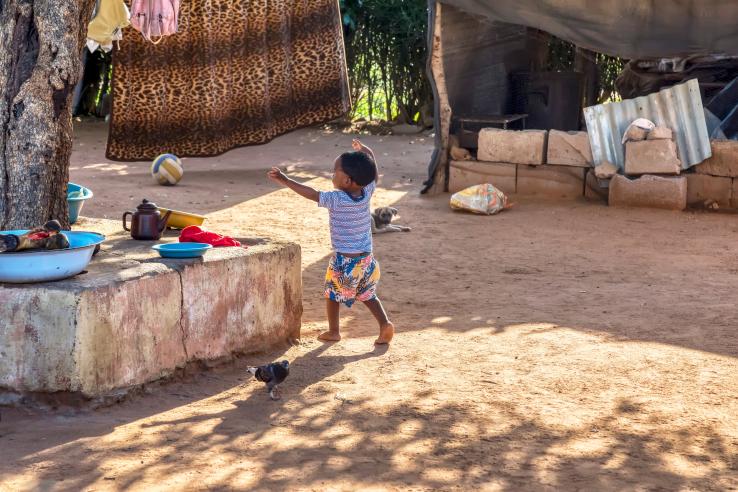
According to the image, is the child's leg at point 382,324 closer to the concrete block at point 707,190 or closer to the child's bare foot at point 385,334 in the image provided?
the child's bare foot at point 385,334

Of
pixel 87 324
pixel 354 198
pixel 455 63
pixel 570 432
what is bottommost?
pixel 570 432

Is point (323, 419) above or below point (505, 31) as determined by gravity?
below

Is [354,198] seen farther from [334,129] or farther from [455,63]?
[334,129]

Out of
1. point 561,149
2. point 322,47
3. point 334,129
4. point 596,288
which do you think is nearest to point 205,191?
point 322,47

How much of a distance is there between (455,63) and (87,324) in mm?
7609

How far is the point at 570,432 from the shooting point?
12.6 ft

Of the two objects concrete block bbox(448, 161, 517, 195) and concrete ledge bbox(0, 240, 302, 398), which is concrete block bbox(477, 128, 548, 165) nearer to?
concrete block bbox(448, 161, 517, 195)

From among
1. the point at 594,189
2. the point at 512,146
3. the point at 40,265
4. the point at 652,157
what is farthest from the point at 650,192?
the point at 40,265

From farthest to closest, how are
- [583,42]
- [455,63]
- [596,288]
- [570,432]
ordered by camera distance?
1. [455,63]
2. [583,42]
3. [596,288]
4. [570,432]

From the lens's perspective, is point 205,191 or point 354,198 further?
point 205,191

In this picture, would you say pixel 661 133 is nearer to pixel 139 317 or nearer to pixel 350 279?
pixel 350 279

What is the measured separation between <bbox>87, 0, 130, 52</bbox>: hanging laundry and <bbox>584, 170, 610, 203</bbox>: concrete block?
16.1 ft

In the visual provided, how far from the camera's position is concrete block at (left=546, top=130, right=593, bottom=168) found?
996 cm

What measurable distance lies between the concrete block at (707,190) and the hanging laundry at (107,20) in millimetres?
5574
